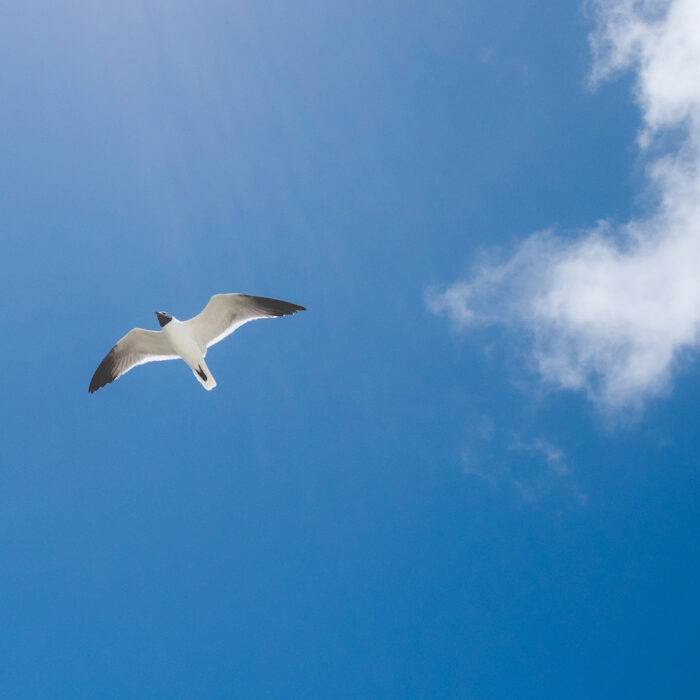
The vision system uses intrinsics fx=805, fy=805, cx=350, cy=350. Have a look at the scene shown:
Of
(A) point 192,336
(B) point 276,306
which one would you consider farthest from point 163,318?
(B) point 276,306

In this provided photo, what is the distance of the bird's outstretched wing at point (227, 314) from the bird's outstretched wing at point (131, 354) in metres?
1.20

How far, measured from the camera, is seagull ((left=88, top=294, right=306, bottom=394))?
21078mm

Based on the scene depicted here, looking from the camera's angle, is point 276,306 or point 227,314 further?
point 227,314

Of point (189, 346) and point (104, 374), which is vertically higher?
point (189, 346)

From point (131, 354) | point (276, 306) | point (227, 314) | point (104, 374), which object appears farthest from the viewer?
point (131, 354)

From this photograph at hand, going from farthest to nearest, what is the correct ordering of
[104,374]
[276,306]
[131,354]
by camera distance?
[131,354] < [104,374] < [276,306]

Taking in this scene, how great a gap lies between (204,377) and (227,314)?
5.85 feet

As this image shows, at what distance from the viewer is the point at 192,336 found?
21.4 metres

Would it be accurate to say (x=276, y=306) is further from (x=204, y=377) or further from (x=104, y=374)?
(x=104, y=374)

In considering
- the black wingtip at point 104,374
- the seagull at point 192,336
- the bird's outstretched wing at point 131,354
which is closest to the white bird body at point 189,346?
the seagull at point 192,336

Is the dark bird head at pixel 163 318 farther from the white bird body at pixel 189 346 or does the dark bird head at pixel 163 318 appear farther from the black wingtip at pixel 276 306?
the black wingtip at pixel 276 306

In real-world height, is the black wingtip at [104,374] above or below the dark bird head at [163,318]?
below

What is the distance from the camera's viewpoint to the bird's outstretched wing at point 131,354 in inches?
866

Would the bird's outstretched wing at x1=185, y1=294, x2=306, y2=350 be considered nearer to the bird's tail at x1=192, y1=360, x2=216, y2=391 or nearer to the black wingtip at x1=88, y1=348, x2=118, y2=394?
Answer: the bird's tail at x1=192, y1=360, x2=216, y2=391
